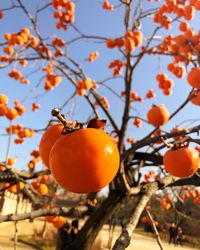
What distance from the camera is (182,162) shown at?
5.82ft

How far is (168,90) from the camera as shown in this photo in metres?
5.89

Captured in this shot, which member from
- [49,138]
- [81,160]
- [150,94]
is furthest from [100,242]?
[81,160]

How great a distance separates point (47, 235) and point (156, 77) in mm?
11609

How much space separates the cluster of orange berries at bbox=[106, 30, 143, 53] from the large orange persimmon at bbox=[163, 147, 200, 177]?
3.67 metres

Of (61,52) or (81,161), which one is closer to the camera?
(81,161)

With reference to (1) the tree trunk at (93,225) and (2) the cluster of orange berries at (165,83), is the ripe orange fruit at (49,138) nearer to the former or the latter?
(1) the tree trunk at (93,225)

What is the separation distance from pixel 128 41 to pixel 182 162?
3862 mm

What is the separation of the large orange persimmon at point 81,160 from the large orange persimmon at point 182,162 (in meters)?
0.90

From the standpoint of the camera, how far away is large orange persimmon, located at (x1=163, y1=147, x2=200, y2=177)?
1774 mm

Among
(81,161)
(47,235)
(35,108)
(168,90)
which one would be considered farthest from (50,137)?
(47,235)

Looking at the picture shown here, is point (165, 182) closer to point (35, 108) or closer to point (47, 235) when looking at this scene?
point (35, 108)

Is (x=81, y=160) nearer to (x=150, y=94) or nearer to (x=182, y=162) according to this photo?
(x=182, y=162)

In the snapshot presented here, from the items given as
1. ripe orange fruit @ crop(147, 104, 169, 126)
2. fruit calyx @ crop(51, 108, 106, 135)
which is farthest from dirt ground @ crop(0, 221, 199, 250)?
fruit calyx @ crop(51, 108, 106, 135)

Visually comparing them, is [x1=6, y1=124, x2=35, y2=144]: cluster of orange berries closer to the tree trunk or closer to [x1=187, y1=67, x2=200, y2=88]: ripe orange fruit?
the tree trunk
